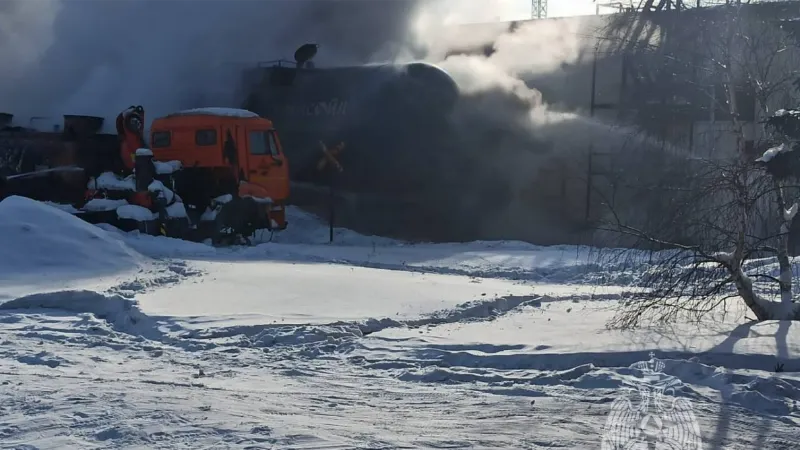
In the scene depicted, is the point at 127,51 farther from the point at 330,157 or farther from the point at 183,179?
the point at 183,179

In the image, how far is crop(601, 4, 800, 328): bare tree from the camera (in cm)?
929

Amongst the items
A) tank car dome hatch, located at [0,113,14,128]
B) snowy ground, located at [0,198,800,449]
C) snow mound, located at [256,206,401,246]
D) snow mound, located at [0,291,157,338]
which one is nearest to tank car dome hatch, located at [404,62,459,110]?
snow mound, located at [256,206,401,246]

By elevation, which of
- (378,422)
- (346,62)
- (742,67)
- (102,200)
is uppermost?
(346,62)

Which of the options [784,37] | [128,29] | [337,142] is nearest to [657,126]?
[337,142]

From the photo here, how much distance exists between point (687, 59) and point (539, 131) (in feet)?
37.1

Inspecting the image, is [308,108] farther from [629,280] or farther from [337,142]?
[629,280]

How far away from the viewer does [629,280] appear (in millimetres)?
14289

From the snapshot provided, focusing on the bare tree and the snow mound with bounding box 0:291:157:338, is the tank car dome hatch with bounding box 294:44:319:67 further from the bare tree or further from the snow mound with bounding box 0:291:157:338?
the bare tree

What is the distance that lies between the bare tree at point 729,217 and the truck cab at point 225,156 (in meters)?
11.4

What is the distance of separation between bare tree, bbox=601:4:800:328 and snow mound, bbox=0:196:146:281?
Result: 7.39 meters

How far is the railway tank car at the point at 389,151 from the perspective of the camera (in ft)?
72.2

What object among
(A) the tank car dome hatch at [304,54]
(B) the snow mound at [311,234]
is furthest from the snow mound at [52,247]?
(A) the tank car dome hatch at [304,54]

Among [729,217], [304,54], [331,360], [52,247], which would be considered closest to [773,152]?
[729,217]

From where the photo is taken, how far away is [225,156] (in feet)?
65.1
